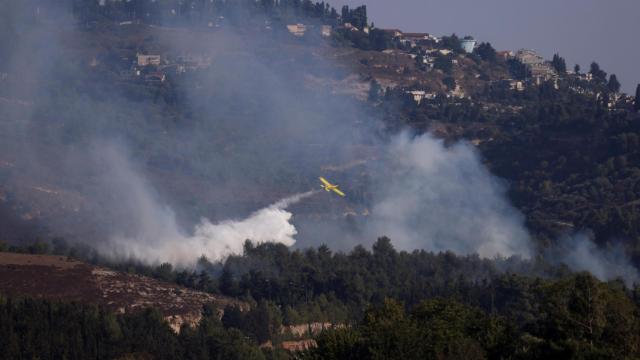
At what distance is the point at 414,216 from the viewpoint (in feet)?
447

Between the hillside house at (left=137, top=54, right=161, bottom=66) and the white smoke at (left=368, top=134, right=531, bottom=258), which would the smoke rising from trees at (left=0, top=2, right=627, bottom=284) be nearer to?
the white smoke at (left=368, top=134, right=531, bottom=258)

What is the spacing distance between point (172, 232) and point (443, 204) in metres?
28.4

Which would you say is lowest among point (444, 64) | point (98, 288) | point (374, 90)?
point (444, 64)

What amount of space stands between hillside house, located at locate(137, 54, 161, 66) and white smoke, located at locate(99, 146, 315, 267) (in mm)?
51054

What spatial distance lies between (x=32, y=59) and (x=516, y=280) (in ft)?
289

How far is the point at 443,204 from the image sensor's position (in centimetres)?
13725

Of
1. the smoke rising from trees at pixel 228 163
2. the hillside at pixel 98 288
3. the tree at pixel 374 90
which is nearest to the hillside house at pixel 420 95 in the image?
the tree at pixel 374 90

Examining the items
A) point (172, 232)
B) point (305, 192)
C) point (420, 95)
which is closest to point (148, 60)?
point (420, 95)

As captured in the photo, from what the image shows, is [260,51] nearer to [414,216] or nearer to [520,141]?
[520,141]

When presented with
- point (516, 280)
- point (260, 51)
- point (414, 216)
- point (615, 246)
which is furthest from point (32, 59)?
point (516, 280)

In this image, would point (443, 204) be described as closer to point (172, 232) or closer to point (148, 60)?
point (172, 232)

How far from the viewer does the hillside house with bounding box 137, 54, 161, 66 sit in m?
187

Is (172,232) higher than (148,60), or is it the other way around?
(172,232)

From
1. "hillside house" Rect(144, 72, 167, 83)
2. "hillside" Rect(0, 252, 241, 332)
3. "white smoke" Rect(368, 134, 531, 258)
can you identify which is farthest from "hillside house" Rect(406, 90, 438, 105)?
"hillside" Rect(0, 252, 241, 332)
